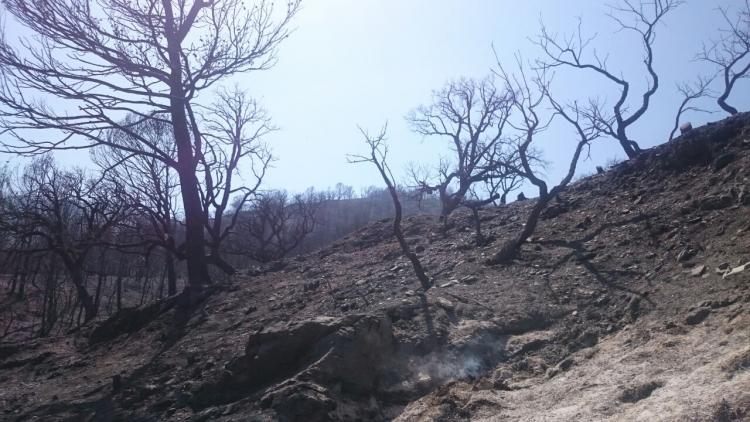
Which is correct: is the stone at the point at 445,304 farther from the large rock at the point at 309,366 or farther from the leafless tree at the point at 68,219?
the leafless tree at the point at 68,219

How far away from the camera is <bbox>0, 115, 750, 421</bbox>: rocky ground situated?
568cm

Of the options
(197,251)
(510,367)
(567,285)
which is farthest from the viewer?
(197,251)

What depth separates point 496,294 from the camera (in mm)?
8695

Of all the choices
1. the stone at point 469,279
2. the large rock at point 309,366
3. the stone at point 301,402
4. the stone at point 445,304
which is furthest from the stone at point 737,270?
the stone at point 301,402

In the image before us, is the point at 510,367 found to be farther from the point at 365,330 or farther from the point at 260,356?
the point at 260,356

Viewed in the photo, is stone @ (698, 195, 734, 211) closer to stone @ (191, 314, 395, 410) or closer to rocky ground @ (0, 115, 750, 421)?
rocky ground @ (0, 115, 750, 421)

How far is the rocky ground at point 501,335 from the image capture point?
5676 mm

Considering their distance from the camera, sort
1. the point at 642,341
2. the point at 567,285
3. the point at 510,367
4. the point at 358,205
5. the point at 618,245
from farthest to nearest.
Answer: the point at 358,205 → the point at 618,245 → the point at 567,285 → the point at 510,367 → the point at 642,341

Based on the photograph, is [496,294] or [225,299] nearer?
[496,294]

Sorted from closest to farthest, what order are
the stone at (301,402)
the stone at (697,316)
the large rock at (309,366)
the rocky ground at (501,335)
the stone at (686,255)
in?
the rocky ground at (501,335)
the stone at (697,316)
the stone at (301,402)
the large rock at (309,366)
the stone at (686,255)

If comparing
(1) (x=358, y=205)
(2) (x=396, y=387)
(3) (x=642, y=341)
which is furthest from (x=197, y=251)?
(1) (x=358, y=205)

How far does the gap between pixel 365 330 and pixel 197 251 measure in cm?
792

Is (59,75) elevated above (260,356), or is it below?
above

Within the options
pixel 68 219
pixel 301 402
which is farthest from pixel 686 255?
pixel 68 219
